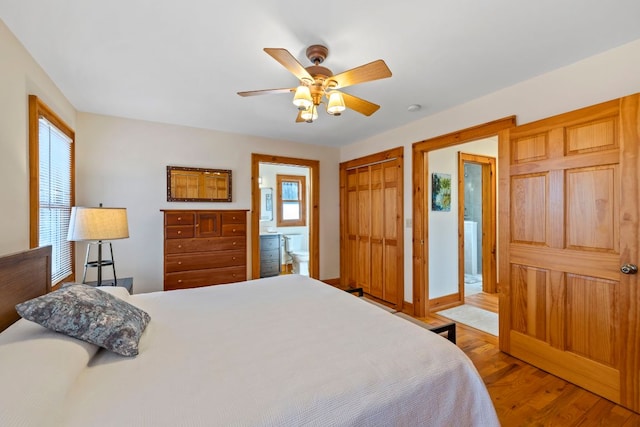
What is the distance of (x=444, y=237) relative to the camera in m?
3.85

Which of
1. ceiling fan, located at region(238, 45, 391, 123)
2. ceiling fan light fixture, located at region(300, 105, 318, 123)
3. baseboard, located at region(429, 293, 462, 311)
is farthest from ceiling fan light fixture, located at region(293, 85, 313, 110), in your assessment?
baseboard, located at region(429, 293, 462, 311)

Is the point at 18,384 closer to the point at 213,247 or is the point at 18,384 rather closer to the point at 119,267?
the point at 213,247

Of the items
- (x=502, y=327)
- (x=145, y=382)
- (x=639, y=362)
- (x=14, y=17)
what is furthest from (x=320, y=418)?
(x=14, y=17)

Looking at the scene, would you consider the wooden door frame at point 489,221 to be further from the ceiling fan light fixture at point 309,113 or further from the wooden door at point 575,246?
the ceiling fan light fixture at point 309,113

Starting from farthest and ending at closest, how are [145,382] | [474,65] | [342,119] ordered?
[342,119], [474,65], [145,382]

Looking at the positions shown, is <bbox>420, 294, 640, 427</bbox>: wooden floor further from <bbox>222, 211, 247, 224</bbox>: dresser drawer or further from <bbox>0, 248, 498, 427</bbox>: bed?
<bbox>222, 211, 247, 224</bbox>: dresser drawer

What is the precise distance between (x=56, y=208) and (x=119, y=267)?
1.00 metres

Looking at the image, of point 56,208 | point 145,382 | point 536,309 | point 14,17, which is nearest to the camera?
point 145,382

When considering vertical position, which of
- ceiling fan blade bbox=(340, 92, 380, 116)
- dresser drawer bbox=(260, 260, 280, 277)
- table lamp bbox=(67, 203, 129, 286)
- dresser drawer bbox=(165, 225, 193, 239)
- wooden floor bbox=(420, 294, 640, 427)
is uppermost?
ceiling fan blade bbox=(340, 92, 380, 116)

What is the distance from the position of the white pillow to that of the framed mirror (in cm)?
254

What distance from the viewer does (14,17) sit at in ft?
5.29

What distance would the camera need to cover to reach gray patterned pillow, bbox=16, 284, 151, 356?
111 cm

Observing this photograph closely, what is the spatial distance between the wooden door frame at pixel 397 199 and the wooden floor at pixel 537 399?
4.21 feet

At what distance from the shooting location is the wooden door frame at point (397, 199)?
3711mm
